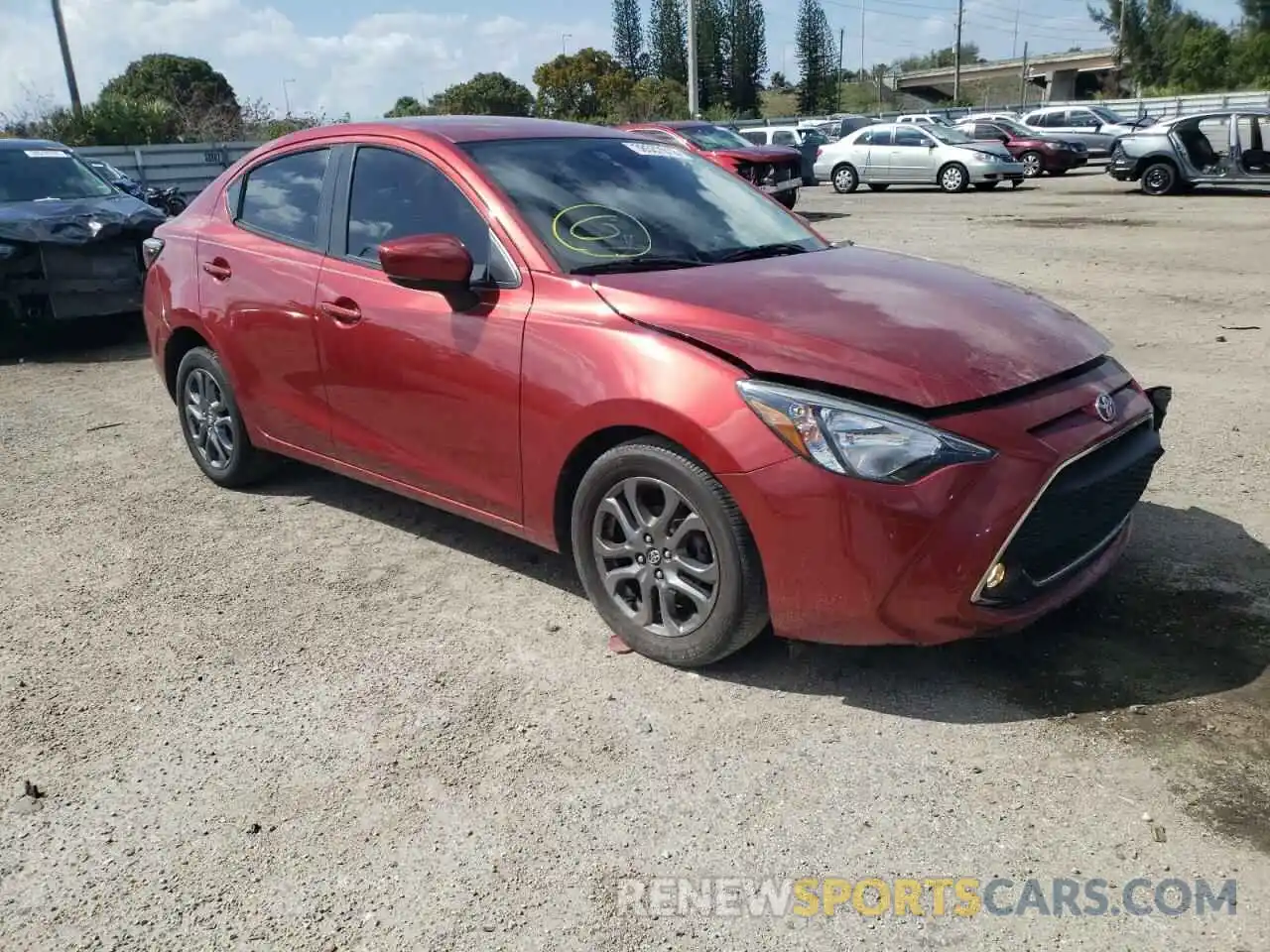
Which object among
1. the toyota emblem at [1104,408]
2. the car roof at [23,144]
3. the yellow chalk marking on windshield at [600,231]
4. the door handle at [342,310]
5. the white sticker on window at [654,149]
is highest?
the car roof at [23,144]

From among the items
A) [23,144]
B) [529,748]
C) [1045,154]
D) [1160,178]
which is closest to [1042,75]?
[1045,154]

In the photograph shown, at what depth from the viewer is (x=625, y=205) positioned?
4.20 metres

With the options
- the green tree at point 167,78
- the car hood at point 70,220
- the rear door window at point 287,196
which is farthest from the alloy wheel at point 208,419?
the green tree at point 167,78

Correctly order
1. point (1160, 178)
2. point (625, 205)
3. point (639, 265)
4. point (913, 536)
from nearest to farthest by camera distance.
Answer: point (913, 536) < point (639, 265) < point (625, 205) < point (1160, 178)

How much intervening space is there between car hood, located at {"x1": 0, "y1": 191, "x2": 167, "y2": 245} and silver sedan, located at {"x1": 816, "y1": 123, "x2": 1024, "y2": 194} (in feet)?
63.7

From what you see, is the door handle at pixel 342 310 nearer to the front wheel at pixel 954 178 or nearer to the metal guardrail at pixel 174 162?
the metal guardrail at pixel 174 162

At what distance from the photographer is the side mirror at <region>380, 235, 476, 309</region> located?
3.80m

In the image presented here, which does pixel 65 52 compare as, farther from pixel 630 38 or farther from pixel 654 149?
pixel 630 38

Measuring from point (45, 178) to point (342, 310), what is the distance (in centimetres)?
717

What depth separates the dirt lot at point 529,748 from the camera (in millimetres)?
2592

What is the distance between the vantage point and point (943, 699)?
11.1 ft

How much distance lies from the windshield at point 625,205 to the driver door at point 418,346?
195mm

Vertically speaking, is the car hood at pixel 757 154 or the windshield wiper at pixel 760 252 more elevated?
the car hood at pixel 757 154

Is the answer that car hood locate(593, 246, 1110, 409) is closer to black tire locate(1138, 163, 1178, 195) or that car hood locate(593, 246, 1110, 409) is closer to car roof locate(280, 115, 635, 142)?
car roof locate(280, 115, 635, 142)
